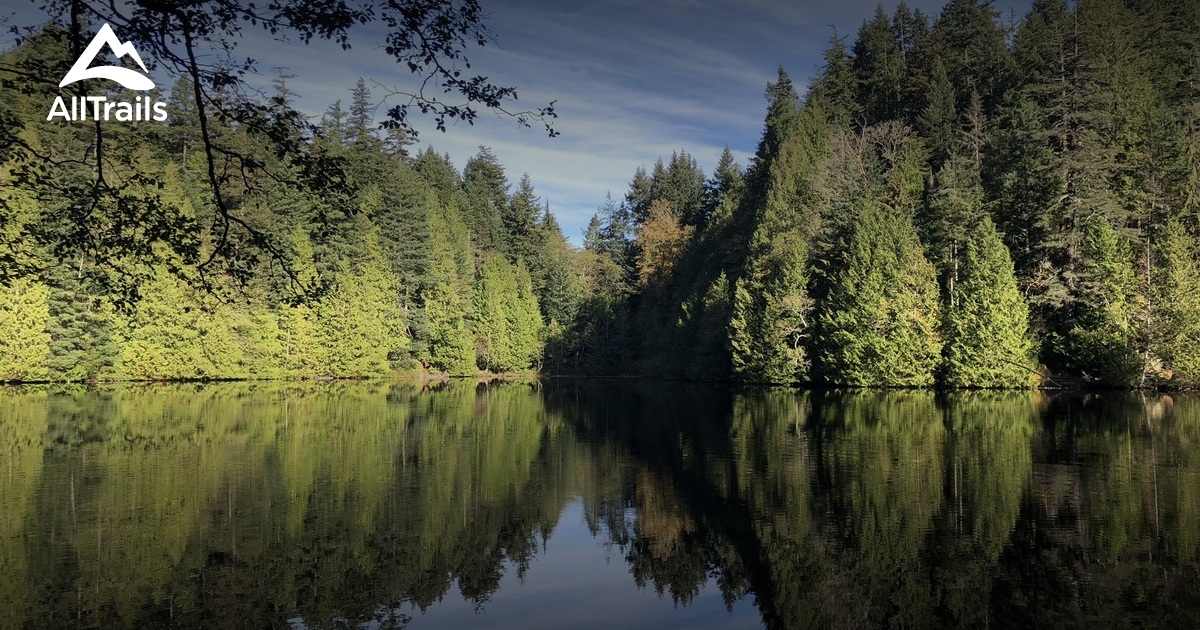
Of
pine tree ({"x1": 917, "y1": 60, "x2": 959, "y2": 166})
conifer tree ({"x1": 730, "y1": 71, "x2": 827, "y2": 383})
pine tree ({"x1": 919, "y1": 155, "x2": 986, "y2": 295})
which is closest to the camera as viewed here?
pine tree ({"x1": 919, "y1": 155, "x2": 986, "y2": 295})

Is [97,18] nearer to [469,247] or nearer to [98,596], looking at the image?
[98,596]

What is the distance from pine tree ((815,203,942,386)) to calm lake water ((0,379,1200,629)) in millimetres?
23161

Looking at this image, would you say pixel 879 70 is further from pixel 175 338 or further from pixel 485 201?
pixel 175 338

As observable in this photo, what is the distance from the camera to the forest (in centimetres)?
4906

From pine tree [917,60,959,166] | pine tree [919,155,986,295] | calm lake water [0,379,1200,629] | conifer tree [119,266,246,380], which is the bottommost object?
calm lake water [0,379,1200,629]

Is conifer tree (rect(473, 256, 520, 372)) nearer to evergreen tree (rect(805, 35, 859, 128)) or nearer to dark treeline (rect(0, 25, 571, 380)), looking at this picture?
dark treeline (rect(0, 25, 571, 380))

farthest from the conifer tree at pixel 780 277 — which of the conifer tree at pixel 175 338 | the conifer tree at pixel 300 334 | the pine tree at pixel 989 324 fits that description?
the conifer tree at pixel 175 338

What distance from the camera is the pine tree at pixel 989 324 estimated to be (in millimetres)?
48875

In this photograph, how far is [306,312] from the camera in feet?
225

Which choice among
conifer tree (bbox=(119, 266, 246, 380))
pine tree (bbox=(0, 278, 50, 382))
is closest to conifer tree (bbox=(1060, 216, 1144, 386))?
A: conifer tree (bbox=(119, 266, 246, 380))

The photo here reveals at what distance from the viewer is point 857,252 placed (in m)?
53.6

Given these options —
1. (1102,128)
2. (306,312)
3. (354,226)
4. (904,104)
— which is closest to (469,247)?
(354,226)

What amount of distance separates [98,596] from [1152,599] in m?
12.7

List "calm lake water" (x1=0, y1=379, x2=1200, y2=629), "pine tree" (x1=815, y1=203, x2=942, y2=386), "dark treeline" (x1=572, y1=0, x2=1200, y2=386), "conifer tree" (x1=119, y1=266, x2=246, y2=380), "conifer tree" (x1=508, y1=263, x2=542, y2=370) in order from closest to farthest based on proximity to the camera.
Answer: "calm lake water" (x1=0, y1=379, x2=1200, y2=629)
"dark treeline" (x1=572, y1=0, x2=1200, y2=386)
"pine tree" (x1=815, y1=203, x2=942, y2=386)
"conifer tree" (x1=119, y1=266, x2=246, y2=380)
"conifer tree" (x1=508, y1=263, x2=542, y2=370)
